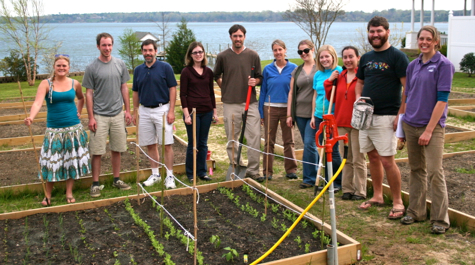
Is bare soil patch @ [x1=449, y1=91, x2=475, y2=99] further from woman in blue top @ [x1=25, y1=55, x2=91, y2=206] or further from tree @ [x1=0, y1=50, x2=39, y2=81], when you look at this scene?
tree @ [x1=0, y1=50, x2=39, y2=81]

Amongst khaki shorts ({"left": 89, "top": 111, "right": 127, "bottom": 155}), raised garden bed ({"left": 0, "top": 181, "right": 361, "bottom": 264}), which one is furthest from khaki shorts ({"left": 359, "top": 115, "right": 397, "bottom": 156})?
khaki shorts ({"left": 89, "top": 111, "right": 127, "bottom": 155})

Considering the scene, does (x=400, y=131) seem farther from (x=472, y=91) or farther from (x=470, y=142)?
(x=472, y=91)

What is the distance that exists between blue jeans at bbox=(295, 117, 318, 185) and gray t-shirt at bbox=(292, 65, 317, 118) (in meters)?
0.10

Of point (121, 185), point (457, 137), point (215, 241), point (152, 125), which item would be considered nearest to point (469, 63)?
point (457, 137)

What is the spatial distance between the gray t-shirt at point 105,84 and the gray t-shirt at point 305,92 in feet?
6.71

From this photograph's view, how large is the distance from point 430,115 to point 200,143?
2.75 m

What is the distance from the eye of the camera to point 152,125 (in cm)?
513

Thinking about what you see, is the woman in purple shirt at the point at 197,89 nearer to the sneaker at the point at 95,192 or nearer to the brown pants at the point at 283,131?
the brown pants at the point at 283,131

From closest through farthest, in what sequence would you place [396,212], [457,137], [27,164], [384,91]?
[384,91] < [396,212] < [27,164] < [457,137]

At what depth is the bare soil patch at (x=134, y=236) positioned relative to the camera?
10.8 feet

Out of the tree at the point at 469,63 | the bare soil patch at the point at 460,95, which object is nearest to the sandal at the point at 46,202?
the bare soil patch at the point at 460,95

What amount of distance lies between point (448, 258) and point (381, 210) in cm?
108

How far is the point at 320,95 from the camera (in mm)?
4699

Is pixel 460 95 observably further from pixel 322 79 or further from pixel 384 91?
pixel 384 91
